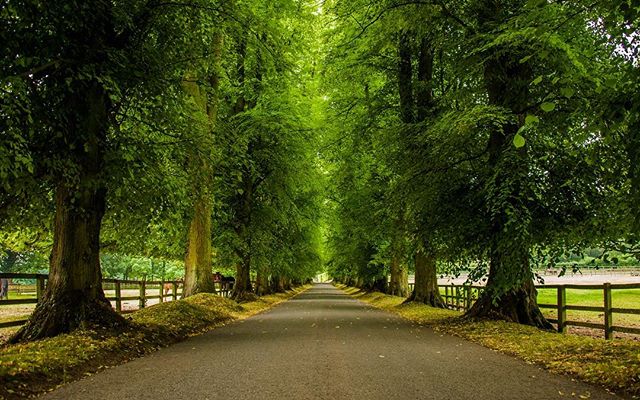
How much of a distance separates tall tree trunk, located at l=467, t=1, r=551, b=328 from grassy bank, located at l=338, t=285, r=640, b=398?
2.49ft

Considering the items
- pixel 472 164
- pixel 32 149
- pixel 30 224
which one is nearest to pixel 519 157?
pixel 472 164

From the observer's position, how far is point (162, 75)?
9.64 metres

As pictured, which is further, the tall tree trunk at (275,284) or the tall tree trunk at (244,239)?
the tall tree trunk at (275,284)

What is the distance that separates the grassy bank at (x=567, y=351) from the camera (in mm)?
6324

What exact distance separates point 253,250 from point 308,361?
16045 millimetres

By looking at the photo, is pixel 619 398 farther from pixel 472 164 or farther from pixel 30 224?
pixel 30 224

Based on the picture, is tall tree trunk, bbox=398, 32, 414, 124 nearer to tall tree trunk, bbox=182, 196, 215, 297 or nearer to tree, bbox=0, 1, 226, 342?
tall tree trunk, bbox=182, 196, 215, 297

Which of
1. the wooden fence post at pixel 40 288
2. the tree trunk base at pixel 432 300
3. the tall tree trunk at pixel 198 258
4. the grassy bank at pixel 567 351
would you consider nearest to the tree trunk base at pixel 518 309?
the grassy bank at pixel 567 351

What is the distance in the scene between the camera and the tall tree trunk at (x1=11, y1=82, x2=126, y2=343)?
8.95 metres

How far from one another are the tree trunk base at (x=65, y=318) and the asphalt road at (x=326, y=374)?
1.39 metres

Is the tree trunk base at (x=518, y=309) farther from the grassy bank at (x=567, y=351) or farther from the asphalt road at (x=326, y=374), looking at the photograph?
the asphalt road at (x=326, y=374)

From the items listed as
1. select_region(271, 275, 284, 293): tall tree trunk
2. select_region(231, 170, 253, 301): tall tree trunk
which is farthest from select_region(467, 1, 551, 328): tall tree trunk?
select_region(271, 275, 284, 293): tall tree trunk

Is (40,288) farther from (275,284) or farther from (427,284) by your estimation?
(275,284)

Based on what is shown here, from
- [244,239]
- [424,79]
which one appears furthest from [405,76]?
[244,239]
